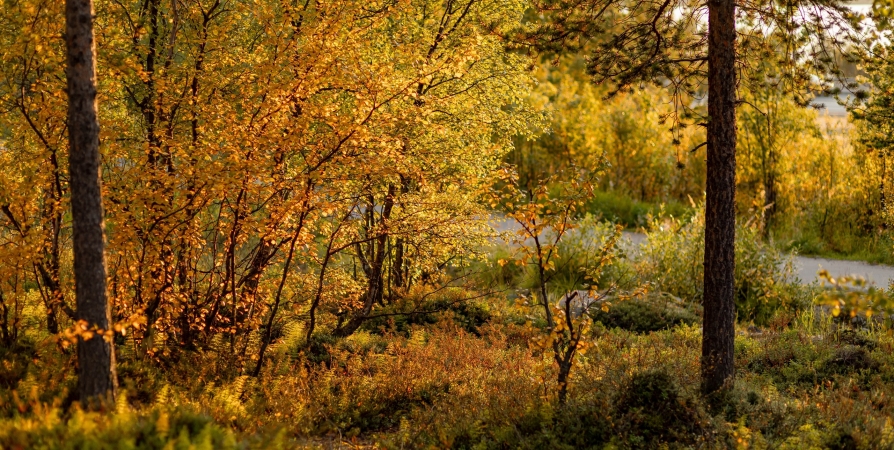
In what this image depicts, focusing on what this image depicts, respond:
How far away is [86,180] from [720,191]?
4.70 meters

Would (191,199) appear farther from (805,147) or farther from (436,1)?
(805,147)

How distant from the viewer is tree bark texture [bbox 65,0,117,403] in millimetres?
4855

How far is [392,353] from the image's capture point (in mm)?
8906

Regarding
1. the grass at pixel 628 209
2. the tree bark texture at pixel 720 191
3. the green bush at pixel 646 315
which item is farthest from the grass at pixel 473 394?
the grass at pixel 628 209

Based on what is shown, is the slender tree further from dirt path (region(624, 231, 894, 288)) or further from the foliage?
dirt path (region(624, 231, 894, 288))

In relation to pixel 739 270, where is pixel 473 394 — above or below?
below

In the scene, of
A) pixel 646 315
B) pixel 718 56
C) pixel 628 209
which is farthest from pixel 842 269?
pixel 718 56

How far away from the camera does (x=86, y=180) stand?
16.1 ft

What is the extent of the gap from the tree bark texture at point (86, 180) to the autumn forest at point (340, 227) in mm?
16

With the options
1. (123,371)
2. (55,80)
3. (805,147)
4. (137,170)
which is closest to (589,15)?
(137,170)

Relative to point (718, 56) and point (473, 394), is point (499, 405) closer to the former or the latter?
point (473, 394)

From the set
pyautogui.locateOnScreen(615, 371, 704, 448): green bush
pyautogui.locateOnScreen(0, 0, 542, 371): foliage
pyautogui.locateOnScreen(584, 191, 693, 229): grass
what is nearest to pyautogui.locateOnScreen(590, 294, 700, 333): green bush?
pyautogui.locateOnScreen(0, 0, 542, 371): foliage

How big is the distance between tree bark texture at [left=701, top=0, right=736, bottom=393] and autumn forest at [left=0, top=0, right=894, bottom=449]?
0.02 m

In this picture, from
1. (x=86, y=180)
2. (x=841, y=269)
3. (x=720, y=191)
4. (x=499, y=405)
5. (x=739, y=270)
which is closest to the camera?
(x=86, y=180)
